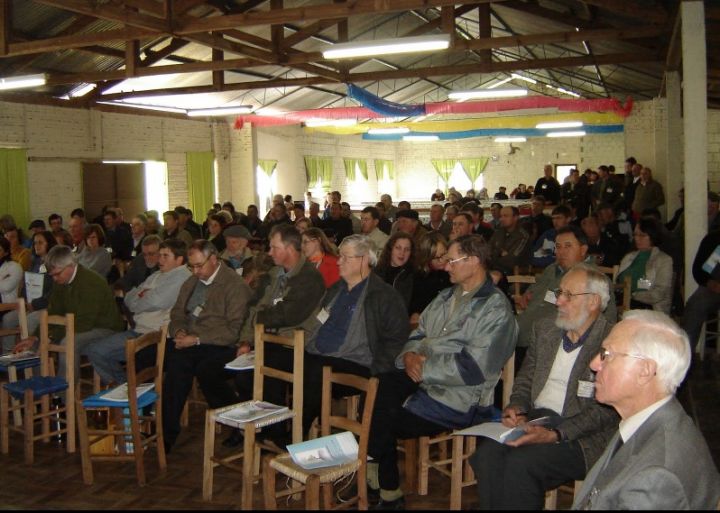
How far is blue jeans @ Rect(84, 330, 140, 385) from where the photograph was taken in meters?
4.60

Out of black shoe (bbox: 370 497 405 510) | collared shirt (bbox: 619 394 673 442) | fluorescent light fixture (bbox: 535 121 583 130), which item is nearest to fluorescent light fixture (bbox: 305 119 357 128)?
fluorescent light fixture (bbox: 535 121 583 130)

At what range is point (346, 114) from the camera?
567 inches

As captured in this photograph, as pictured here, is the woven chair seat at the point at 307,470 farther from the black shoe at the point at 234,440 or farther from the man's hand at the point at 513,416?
the black shoe at the point at 234,440

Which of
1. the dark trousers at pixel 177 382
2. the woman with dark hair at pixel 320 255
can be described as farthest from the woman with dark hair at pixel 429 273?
the dark trousers at pixel 177 382

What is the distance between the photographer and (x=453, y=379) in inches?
129

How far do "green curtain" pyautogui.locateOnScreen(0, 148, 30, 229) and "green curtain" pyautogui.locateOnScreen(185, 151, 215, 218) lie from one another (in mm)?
3898

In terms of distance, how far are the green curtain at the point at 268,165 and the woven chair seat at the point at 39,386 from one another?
12.9 meters

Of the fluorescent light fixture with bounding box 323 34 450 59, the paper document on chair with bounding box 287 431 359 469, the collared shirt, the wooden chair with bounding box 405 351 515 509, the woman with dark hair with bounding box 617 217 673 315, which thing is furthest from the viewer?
the fluorescent light fixture with bounding box 323 34 450 59

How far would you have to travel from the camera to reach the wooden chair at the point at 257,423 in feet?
10.9

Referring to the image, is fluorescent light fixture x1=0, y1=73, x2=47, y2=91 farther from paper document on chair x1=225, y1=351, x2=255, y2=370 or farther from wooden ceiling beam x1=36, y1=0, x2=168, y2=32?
paper document on chair x1=225, y1=351, x2=255, y2=370

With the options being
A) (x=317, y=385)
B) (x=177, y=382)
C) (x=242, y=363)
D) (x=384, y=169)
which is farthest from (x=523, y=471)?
(x=384, y=169)

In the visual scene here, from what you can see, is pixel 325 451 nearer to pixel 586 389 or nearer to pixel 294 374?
pixel 294 374

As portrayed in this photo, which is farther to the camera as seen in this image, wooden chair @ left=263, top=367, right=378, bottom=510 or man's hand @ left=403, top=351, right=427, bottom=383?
man's hand @ left=403, top=351, right=427, bottom=383

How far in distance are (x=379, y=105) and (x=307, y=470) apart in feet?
32.3
